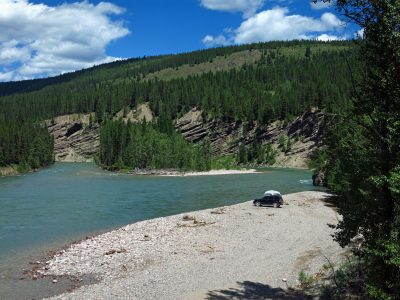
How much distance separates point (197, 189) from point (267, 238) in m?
50.3

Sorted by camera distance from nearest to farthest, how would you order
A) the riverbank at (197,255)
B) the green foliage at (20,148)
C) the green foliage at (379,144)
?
the green foliage at (379,144), the riverbank at (197,255), the green foliage at (20,148)

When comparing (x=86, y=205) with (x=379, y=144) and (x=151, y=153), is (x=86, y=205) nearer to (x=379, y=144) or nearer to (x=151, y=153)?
(x=379, y=144)

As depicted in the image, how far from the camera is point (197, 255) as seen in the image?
32.3m

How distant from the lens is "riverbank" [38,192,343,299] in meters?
24.9

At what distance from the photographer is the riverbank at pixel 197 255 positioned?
24.9 m

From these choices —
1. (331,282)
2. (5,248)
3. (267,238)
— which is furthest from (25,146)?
(331,282)

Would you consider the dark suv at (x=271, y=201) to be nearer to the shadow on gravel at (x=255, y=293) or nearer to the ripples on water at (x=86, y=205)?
the ripples on water at (x=86, y=205)

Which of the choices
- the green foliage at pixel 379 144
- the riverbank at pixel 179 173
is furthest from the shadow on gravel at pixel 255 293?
the riverbank at pixel 179 173

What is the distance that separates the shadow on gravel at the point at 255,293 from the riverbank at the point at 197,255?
10.6 inches

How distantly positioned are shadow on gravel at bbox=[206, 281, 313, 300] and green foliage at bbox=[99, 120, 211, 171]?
118957 millimetres

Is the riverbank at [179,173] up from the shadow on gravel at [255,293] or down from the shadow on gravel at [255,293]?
up

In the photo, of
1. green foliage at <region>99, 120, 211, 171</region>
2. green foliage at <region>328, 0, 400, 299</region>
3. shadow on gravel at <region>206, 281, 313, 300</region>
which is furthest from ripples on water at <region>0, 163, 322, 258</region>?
green foliage at <region>99, 120, 211, 171</region>

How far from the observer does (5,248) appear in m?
37.0

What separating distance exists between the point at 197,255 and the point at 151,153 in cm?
12052
